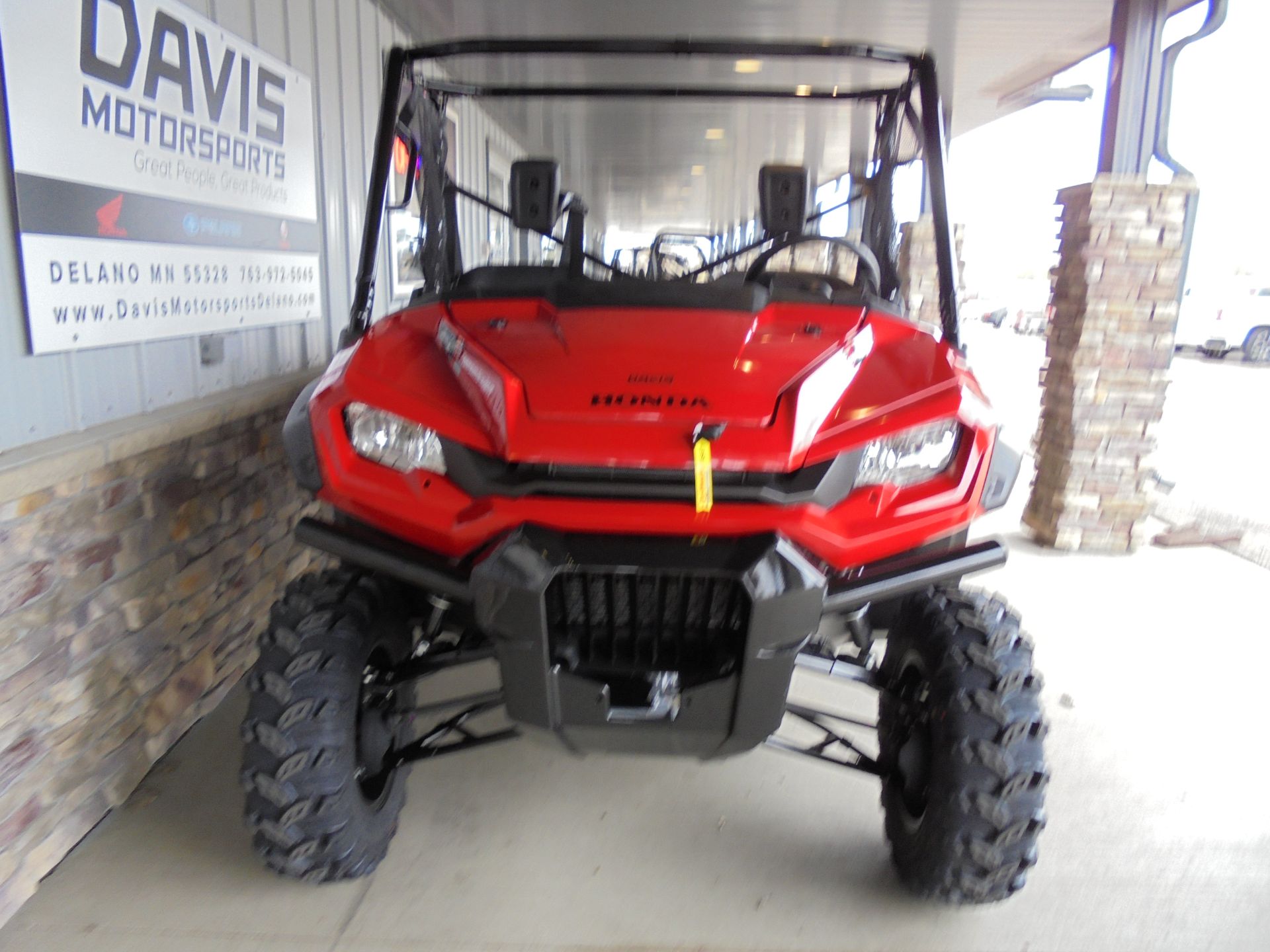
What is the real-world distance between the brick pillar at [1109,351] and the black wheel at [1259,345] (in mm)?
12431

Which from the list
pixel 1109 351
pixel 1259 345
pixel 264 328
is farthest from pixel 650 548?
pixel 1259 345

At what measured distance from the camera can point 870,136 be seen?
3436 millimetres

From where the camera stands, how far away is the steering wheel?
218 centimetres

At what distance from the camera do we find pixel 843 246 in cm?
223

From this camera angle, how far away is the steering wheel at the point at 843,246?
218 centimetres

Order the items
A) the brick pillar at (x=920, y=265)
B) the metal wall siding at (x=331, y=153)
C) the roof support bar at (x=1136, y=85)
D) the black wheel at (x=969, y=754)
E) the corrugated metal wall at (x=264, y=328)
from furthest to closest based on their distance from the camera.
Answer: the brick pillar at (x=920, y=265) → the roof support bar at (x=1136, y=85) → the metal wall siding at (x=331, y=153) → the corrugated metal wall at (x=264, y=328) → the black wheel at (x=969, y=754)

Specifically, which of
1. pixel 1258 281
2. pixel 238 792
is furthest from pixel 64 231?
pixel 1258 281

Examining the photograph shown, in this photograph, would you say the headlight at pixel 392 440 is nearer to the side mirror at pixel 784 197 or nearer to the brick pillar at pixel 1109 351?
the side mirror at pixel 784 197

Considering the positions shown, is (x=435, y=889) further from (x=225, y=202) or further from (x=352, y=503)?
(x=225, y=202)

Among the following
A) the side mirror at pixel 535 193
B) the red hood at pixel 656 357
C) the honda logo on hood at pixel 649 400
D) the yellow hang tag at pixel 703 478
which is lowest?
the yellow hang tag at pixel 703 478

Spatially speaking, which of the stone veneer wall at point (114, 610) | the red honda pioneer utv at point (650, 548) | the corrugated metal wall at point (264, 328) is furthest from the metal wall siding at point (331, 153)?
the red honda pioneer utv at point (650, 548)

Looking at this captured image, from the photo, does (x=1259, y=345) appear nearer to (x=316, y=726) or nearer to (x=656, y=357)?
(x=656, y=357)

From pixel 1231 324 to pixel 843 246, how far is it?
1533cm

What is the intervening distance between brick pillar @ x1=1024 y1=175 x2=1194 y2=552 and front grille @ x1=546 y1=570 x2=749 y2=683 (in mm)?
3306
